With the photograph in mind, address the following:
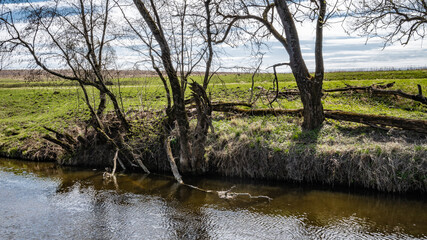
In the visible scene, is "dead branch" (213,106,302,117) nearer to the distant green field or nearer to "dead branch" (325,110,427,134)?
the distant green field

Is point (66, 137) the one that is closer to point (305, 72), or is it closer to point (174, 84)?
point (174, 84)

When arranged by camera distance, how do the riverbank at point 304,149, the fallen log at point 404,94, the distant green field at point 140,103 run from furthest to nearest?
the distant green field at point 140,103
the fallen log at point 404,94
the riverbank at point 304,149

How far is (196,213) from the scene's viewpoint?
9.46 meters

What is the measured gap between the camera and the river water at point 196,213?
8.21m

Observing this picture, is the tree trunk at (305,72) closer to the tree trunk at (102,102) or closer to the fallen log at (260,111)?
the fallen log at (260,111)

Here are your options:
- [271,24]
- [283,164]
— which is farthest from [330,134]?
[271,24]

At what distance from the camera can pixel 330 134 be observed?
41.1 ft

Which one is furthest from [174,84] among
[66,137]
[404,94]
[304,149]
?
[404,94]

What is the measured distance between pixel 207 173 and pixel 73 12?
9.60 m

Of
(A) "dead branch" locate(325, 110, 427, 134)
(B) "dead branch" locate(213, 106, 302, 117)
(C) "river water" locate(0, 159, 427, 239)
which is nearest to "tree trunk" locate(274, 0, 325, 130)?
(A) "dead branch" locate(325, 110, 427, 134)

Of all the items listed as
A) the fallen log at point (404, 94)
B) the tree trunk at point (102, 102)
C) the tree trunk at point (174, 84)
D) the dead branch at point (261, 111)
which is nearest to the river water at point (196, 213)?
the tree trunk at point (174, 84)

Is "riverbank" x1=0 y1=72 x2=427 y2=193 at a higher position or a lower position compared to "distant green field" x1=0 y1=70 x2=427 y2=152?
lower

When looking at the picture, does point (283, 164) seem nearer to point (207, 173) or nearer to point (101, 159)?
point (207, 173)

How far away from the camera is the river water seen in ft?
26.9
